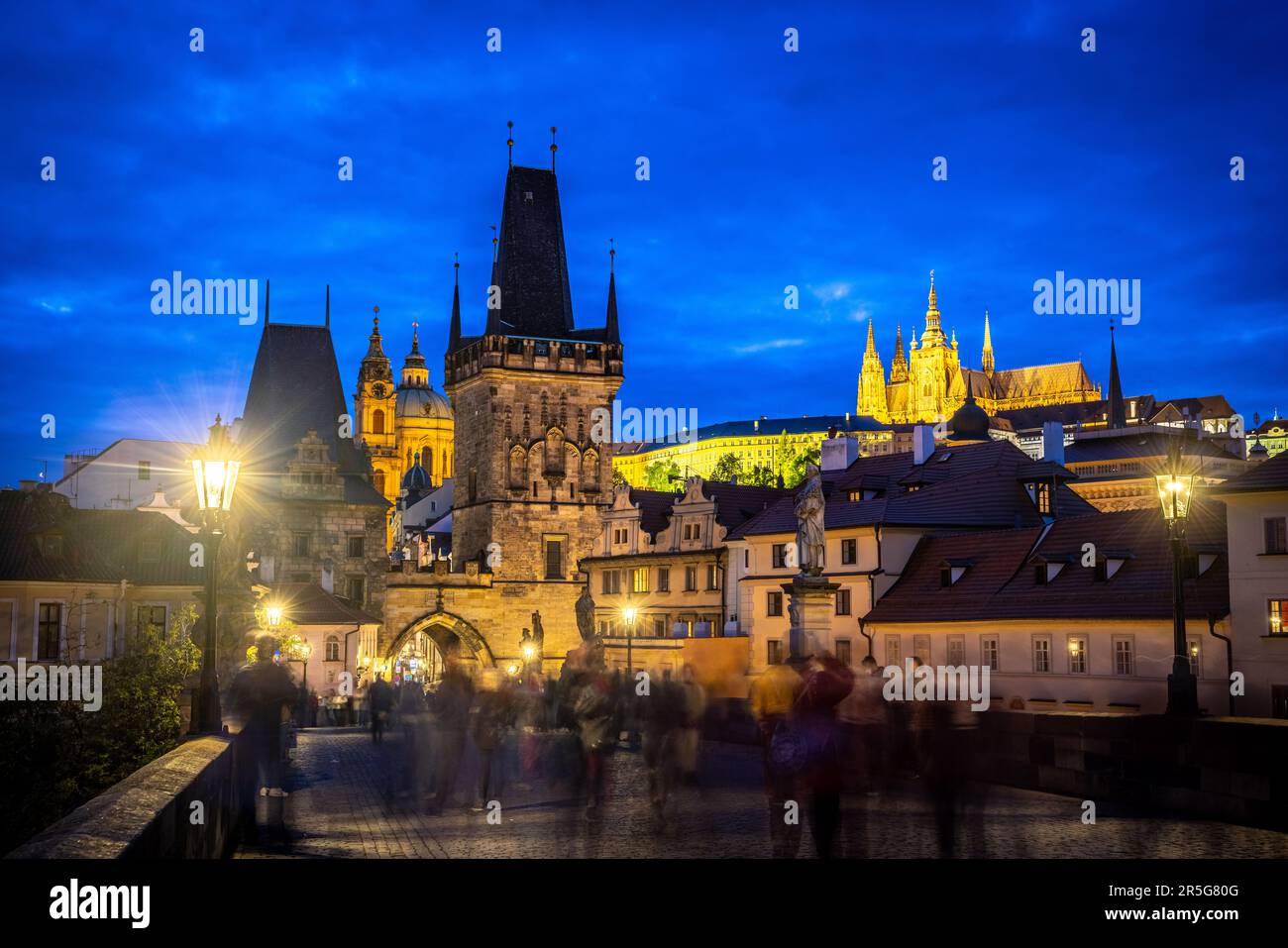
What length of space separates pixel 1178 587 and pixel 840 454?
40.5m

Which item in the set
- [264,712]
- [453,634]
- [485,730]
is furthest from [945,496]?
[264,712]

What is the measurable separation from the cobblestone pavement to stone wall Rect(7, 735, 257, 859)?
81cm

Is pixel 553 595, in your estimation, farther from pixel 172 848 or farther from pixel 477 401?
pixel 172 848

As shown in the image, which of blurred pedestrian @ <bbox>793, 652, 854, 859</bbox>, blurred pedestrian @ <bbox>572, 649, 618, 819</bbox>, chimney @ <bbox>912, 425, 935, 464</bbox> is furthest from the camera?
chimney @ <bbox>912, 425, 935, 464</bbox>

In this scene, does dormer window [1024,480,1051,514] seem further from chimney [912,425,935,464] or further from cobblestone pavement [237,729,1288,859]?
cobblestone pavement [237,729,1288,859]

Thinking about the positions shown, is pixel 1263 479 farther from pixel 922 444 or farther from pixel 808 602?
pixel 922 444

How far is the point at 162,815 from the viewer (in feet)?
28.2

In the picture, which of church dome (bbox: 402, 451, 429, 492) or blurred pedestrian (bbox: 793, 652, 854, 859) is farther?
church dome (bbox: 402, 451, 429, 492)

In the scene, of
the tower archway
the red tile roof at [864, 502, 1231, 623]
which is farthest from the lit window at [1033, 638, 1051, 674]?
the tower archway

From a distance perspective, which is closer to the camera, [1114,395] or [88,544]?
[88,544]

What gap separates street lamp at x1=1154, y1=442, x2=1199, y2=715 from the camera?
19.8 metres
